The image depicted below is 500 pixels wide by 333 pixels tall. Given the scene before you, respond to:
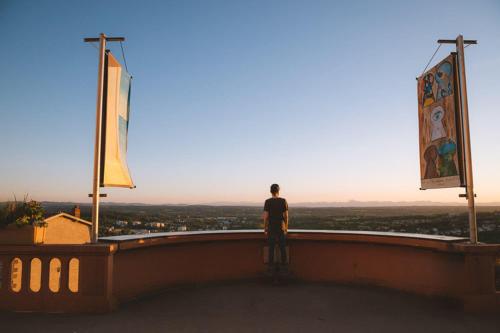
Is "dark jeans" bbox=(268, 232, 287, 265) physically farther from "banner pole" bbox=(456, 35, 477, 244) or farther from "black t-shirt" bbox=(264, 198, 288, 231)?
"banner pole" bbox=(456, 35, 477, 244)

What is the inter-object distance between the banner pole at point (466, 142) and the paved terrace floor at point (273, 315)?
1.17m

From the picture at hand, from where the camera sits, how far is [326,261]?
6773mm

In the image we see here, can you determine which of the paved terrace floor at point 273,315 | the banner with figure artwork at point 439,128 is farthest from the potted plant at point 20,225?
the banner with figure artwork at point 439,128

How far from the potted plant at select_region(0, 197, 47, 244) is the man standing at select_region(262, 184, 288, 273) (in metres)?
3.41

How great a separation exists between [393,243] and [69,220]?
1738 cm

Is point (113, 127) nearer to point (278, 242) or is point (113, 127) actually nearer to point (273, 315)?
point (278, 242)

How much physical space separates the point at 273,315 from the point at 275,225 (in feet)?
6.28

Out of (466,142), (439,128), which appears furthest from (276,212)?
(466,142)

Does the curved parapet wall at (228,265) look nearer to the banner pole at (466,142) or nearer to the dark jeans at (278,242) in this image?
the banner pole at (466,142)

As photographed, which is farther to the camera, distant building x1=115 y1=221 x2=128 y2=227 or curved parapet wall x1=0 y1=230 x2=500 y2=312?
distant building x1=115 y1=221 x2=128 y2=227

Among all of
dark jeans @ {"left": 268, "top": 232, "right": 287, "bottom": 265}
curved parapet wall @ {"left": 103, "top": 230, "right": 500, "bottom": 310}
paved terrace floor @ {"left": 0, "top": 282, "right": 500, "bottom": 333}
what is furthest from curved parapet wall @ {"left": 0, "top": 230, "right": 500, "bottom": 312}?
dark jeans @ {"left": 268, "top": 232, "right": 287, "bottom": 265}

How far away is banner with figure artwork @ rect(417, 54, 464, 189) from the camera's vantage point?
17.7 feet

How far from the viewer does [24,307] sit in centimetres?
473

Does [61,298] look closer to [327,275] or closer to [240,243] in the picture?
[240,243]
